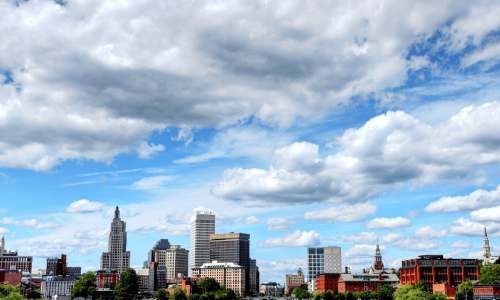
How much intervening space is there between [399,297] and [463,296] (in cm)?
3567

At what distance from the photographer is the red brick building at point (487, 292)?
19200 cm

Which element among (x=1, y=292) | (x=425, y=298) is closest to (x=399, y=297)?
(x=425, y=298)

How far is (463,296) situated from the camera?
653ft

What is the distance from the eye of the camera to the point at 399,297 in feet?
591

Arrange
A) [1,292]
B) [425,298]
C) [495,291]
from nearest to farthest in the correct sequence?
[1,292] → [425,298] → [495,291]

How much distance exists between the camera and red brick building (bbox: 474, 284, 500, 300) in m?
192

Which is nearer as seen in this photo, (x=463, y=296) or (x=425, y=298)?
(x=425, y=298)

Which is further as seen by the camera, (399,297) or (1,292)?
(399,297)

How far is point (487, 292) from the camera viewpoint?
7662 inches

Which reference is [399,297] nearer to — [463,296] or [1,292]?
[463,296]

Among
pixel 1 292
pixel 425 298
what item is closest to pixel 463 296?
pixel 425 298

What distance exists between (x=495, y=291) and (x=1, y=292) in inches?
6499

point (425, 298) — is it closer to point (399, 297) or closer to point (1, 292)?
point (399, 297)

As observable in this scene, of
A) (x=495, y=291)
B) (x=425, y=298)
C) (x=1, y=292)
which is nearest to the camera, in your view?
(x=1, y=292)
